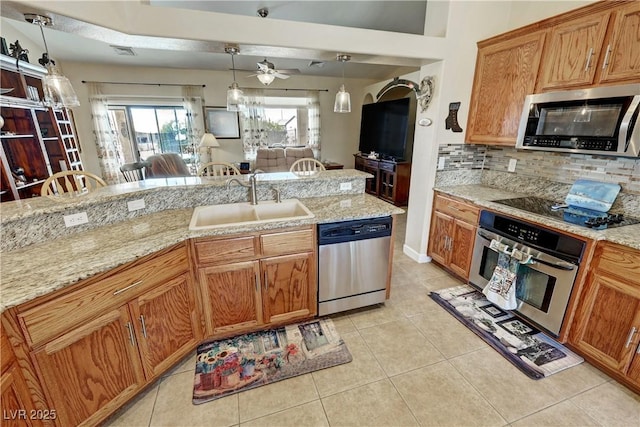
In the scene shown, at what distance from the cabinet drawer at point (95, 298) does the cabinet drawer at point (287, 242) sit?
514 millimetres

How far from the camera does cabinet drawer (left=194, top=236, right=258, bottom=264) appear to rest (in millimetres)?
1739

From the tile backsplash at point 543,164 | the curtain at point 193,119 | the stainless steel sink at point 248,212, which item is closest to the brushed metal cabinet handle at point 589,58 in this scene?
the tile backsplash at point 543,164

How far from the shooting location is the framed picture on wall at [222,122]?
19.3ft

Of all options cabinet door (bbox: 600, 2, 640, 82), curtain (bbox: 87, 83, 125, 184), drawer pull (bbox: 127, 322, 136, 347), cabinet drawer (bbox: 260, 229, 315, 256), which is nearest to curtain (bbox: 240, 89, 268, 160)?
curtain (bbox: 87, 83, 125, 184)

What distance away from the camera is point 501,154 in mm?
2850

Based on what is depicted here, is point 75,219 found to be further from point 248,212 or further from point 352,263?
point 352,263

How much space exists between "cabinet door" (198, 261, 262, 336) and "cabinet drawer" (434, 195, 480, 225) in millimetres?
1907

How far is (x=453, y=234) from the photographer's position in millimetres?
2719

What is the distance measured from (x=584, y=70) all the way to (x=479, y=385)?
7.21 ft

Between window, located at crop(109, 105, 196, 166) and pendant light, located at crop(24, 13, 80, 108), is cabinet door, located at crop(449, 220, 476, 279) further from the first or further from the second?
window, located at crop(109, 105, 196, 166)

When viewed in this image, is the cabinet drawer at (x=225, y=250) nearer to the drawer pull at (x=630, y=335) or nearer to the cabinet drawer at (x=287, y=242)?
the cabinet drawer at (x=287, y=242)

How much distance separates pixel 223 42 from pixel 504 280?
272cm

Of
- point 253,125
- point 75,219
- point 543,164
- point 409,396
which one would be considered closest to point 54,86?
point 75,219

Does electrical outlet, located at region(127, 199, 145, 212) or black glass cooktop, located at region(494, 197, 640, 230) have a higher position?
electrical outlet, located at region(127, 199, 145, 212)
